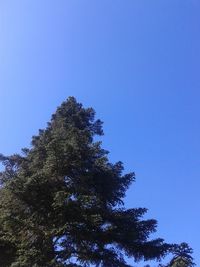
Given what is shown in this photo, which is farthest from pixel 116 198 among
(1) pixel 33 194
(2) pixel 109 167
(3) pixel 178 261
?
(3) pixel 178 261

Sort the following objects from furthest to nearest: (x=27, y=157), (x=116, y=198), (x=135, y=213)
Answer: (x=27, y=157) < (x=116, y=198) < (x=135, y=213)

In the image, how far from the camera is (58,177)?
62.3 feet

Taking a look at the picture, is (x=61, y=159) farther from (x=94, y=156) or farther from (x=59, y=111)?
(x=59, y=111)

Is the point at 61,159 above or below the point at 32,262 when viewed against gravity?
above

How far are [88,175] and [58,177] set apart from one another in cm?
151

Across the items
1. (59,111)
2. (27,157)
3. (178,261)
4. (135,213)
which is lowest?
(178,261)

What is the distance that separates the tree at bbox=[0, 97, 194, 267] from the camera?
1722 cm

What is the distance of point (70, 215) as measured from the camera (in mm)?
17625

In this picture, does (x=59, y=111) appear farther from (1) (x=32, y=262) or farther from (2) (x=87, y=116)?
(1) (x=32, y=262)

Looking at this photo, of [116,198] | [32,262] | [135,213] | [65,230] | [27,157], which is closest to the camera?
[32,262]

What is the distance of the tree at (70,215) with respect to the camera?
56.5 ft

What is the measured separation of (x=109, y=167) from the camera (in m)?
20.2

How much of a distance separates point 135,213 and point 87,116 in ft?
25.4

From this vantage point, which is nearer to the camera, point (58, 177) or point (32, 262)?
point (32, 262)
